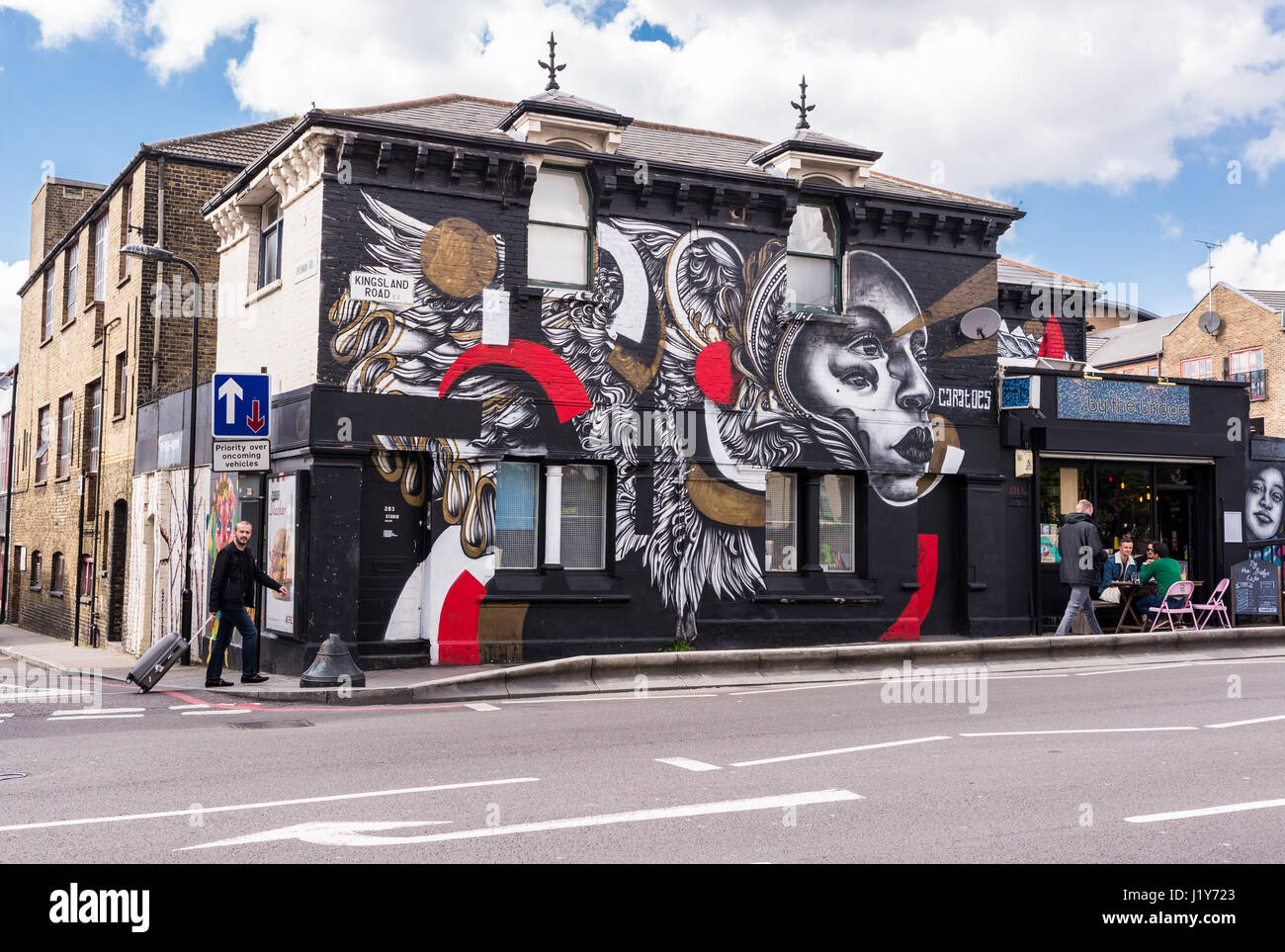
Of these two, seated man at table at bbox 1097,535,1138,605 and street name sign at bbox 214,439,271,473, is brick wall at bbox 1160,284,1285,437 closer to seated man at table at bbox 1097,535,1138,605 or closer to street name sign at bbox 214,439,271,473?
seated man at table at bbox 1097,535,1138,605

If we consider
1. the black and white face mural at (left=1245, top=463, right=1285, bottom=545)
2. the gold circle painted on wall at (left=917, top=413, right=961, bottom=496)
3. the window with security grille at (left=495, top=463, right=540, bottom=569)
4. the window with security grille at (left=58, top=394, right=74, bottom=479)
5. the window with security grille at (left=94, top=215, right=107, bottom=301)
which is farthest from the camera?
the window with security grille at (left=58, top=394, right=74, bottom=479)

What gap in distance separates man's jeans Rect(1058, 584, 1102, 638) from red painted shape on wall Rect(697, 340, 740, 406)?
5.89 metres

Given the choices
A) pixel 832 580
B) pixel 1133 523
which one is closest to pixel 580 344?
pixel 832 580

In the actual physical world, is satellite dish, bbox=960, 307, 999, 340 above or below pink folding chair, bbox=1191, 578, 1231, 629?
above

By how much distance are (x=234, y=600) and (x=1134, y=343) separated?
4955cm

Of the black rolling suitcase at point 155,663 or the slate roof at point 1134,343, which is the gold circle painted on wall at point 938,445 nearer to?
the black rolling suitcase at point 155,663

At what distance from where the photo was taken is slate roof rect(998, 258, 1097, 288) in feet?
75.3

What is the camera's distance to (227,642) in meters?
14.1

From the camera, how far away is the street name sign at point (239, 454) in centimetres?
1477

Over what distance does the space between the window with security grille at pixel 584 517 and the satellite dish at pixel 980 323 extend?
266 inches

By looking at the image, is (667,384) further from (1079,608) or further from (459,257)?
(1079,608)

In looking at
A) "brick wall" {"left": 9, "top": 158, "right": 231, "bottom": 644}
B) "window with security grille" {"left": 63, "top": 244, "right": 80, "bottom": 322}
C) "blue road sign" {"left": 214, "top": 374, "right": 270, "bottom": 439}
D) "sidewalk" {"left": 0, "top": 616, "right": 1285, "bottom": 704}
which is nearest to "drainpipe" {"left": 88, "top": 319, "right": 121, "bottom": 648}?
"brick wall" {"left": 9, "top": 158, "right": 231, "bottom": 644}

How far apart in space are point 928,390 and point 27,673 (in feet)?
51.7
